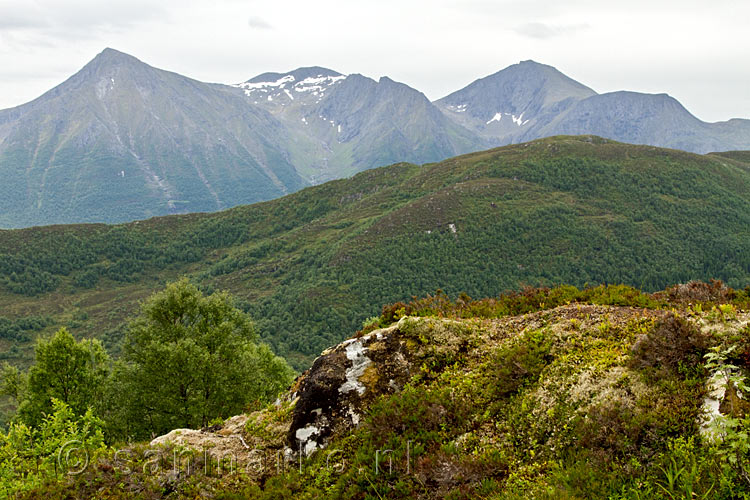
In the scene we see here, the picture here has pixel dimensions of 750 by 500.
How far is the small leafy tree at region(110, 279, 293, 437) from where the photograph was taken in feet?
70.5

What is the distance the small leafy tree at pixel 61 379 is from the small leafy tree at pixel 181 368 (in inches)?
110

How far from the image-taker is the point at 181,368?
21531 millimetres

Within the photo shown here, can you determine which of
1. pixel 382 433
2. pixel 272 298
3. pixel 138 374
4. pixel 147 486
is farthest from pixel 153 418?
pixel 272 298

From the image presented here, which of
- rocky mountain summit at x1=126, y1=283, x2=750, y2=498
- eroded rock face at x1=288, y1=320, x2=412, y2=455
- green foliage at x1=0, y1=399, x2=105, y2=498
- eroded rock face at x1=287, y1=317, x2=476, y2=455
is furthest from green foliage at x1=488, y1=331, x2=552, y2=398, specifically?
green foliage at x1=0, y1=399, x2=105, y2=498

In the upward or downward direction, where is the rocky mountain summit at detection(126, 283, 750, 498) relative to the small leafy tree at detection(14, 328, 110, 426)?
upward

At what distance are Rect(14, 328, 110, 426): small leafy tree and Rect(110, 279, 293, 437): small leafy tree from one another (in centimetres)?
280

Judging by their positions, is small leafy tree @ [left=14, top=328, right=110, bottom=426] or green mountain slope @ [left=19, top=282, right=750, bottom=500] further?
small leafy tree @ [left=14, top=328, right=110, bottom=426]

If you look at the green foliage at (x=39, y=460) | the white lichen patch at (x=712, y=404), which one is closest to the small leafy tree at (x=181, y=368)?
the green foliage at (x=39, y=460)

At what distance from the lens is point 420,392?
343 inches

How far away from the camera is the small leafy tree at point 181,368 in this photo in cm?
2148

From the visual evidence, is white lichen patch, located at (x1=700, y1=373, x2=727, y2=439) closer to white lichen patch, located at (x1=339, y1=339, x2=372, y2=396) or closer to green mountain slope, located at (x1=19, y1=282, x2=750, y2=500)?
green mountain slope, located at (x1=19, y1=282, x2=750, y2=500)

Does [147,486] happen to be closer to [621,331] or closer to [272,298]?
[621,331]

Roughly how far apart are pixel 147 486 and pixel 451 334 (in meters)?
6.75

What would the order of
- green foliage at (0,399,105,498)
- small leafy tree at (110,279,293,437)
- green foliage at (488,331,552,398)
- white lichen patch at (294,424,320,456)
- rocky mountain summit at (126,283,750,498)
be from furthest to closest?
small leafy tree at (110,279,293,437)
white lichen patch at (294,424,320,456)
green foliage at (0,399,105,498)
green foliage at (488,331,552,398)
rocky mountain summit at (126,283,750,498)
